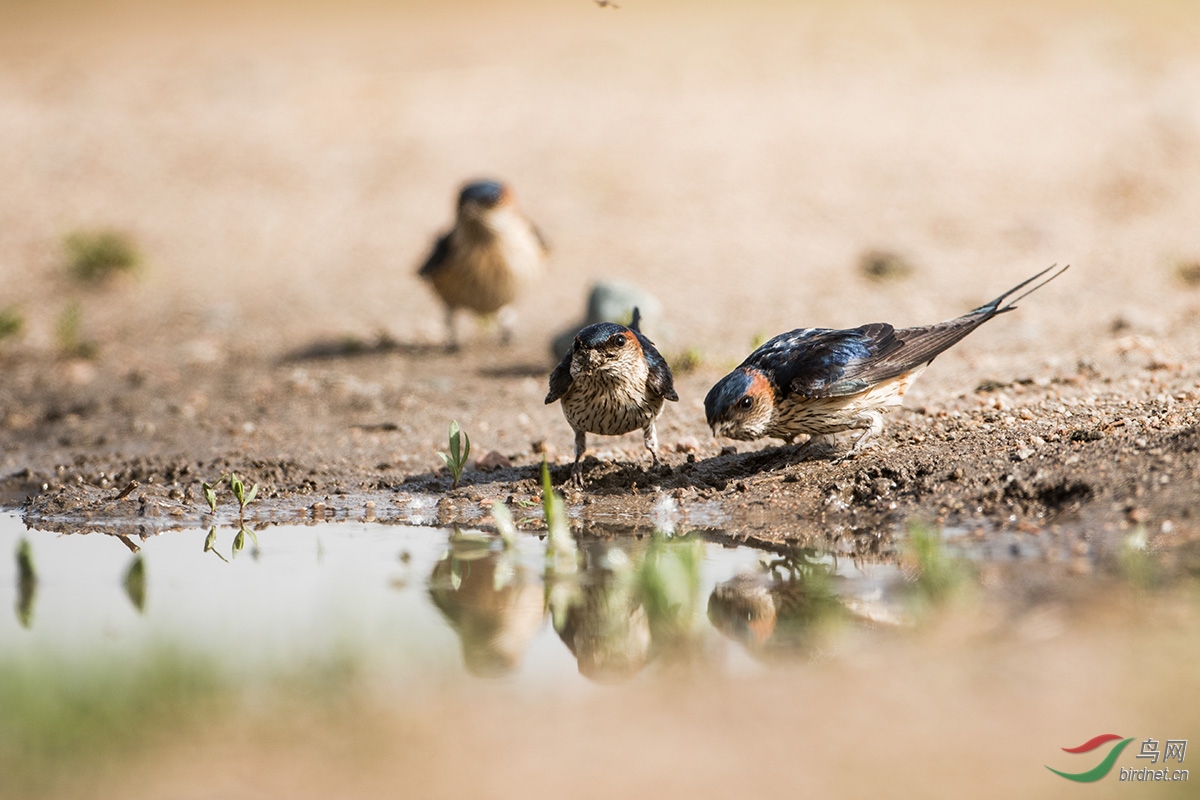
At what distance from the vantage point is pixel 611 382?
6305 millimetres

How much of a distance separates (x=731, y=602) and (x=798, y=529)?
1.25 meters

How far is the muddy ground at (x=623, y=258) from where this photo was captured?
6469mm

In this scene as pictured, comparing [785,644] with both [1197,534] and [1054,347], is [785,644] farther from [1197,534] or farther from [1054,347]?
[1054,347]

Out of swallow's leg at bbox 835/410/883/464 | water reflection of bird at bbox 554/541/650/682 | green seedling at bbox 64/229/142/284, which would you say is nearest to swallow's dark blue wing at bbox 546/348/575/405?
water reflection of bird at bbox 554/541/650/682

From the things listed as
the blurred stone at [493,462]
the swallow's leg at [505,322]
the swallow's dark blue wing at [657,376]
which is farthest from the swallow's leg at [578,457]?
the swallow's leg at [505,322]

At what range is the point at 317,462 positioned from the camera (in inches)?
295

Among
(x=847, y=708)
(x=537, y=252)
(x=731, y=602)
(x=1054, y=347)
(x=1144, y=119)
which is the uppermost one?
(x=1144, y=119)

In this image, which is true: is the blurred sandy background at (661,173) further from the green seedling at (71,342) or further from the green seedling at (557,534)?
the green seedling at (557,534)

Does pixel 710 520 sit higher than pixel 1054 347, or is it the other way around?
pixel 1054 347

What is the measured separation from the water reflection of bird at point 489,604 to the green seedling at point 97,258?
791 centimetres

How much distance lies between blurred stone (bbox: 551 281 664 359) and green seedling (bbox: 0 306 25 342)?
4299mm

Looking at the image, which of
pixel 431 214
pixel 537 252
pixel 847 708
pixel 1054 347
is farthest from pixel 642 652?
pixel 431 214

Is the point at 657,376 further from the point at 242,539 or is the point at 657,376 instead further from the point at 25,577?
the point at 25,577

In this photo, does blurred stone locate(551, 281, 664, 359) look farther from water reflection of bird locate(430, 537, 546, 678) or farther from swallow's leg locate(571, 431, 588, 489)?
water reflection of bird locate(430, 537, 546, 678)
